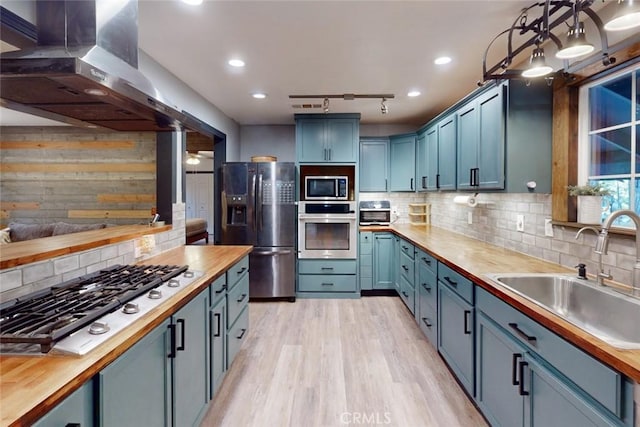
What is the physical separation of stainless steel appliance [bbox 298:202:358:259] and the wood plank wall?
2.04m

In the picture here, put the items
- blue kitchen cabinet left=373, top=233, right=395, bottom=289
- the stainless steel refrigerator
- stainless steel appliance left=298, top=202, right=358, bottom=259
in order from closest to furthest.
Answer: the stainless steel refrigerator, stainless steel appliance left=298, top=202, right=358, bottom=259, blue kitchen cabinet left=373, top=233, right=395, bottom=289

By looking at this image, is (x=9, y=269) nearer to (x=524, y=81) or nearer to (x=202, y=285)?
(x=202, y=285)

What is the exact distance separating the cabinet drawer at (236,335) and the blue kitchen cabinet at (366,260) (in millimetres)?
2073

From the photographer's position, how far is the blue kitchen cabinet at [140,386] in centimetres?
98

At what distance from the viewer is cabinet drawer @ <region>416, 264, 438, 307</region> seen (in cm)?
265

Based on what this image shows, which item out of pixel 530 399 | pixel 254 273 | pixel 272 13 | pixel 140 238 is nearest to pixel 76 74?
pixel 272 13

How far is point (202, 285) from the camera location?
173cm

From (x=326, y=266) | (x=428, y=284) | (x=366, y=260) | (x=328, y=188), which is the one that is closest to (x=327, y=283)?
(x=326, y=266)

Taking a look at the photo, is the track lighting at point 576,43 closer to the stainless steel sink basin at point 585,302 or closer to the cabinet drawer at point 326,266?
the stainless steel sink basin at point 585,302

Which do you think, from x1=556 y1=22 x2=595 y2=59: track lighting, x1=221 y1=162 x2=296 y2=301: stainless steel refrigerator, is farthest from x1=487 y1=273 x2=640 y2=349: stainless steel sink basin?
x1=221 y1=162 x2=296 y2=301: stainless steel refrigerator

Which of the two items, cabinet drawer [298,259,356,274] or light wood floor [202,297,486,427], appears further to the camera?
cabinet drawer [298,259,356,274]

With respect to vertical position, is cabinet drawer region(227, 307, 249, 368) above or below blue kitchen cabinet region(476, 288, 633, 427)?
below

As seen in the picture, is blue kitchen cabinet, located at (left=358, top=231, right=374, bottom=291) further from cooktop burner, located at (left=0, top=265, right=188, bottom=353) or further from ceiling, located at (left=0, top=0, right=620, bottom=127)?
cooktop burner, located at (left=0, top=265, right=188, bottom=353)

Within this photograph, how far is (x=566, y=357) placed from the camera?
1157mm
